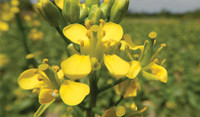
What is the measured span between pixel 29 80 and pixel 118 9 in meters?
0.72

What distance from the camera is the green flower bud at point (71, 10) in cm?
101

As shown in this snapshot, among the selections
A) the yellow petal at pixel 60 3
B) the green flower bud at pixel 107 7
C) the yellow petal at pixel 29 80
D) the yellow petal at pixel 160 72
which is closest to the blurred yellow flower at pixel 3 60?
the yellow petal at pixel 29 80

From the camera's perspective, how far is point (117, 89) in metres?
1.28

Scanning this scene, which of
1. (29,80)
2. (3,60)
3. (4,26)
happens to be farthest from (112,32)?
(4,26)

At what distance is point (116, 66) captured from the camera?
0.83m

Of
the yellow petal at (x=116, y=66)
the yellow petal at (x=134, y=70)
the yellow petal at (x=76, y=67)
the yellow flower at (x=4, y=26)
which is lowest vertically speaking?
the yellow flower at (x=4, y=26)

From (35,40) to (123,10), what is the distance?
387 centimetres

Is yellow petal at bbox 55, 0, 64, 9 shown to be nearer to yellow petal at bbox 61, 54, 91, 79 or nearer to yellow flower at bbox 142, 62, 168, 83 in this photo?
yellow petal at bbox 61, 54, 91, 79

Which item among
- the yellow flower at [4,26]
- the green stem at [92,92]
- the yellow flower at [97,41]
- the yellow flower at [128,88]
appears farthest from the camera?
the yellow flower at [4,26]

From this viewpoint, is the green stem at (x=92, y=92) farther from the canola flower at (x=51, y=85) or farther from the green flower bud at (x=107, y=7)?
the green flower bud at (x=107, y=7)

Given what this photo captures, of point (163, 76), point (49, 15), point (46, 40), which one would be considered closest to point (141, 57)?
point (163, 76)

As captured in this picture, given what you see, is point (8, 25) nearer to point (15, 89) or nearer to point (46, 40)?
point (46, 40)

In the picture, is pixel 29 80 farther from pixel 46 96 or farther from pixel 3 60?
pixel 3 60

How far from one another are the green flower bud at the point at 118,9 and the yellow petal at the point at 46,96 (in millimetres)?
614
